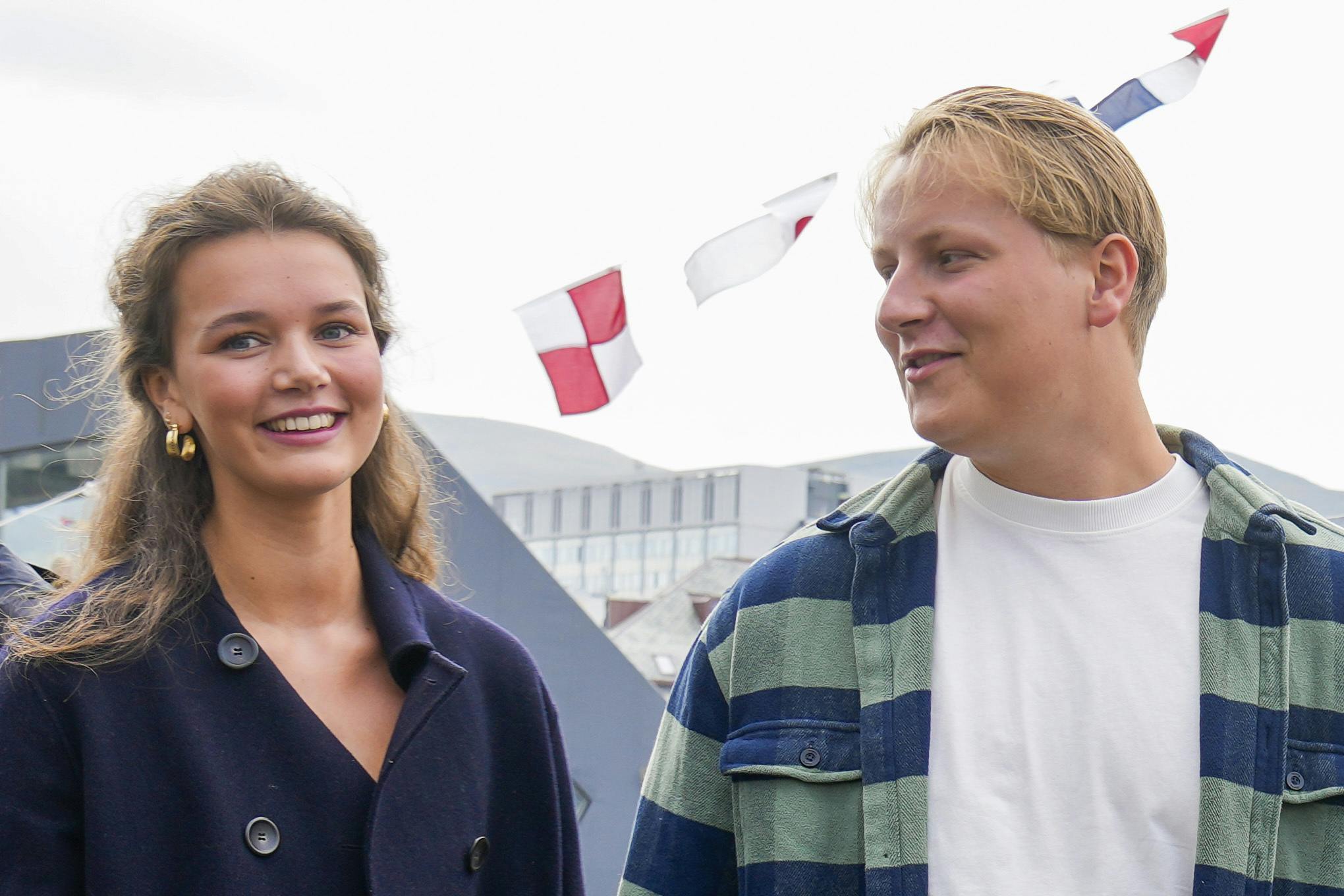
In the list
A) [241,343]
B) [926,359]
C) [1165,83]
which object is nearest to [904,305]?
[926,359]

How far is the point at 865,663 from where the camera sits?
2.09 metres

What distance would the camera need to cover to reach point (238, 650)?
2180mm

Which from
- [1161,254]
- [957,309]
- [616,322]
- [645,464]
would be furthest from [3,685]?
[645,464]

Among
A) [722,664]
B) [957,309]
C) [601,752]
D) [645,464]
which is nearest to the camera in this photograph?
[957,309]

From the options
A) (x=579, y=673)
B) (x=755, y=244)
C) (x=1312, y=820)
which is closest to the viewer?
(x=1312, y=820)

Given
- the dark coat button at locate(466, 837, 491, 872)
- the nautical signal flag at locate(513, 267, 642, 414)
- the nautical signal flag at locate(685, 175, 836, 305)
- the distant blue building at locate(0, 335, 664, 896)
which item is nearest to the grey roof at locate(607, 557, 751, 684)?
the distant blue building at locate(0, 335, 664, 896)

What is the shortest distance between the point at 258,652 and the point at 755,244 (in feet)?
Result: 14.1

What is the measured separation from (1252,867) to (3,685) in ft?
5.62

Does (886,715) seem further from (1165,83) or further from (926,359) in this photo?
(1165,83)

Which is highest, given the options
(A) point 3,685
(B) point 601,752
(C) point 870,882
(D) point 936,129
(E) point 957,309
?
(D) point 936,129

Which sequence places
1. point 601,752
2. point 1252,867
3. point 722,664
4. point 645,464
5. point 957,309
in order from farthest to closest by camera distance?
1. point 645,464
2. point 601,752
3. point 722,664
4. point 957,309
5. point 1252,867

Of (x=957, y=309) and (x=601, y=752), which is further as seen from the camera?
(x=601, y=752)

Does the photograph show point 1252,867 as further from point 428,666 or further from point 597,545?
point 597,545

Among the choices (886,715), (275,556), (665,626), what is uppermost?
(275,556)
